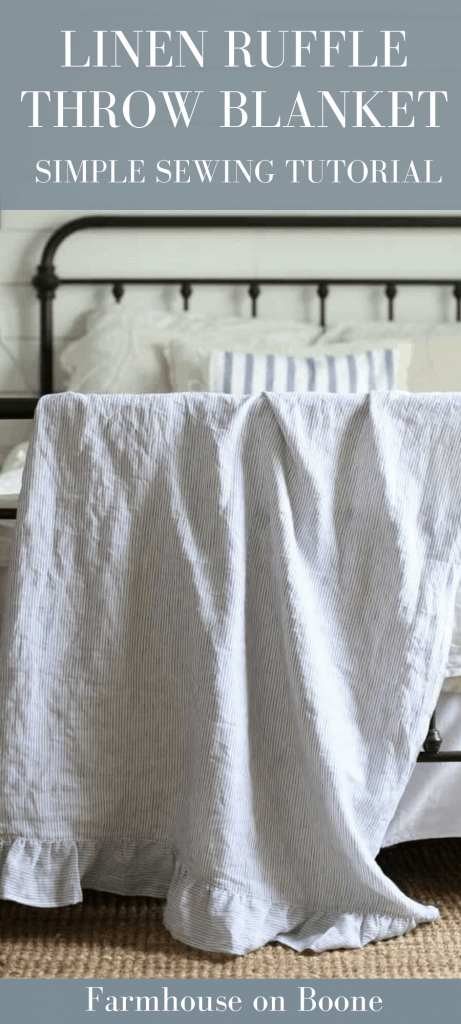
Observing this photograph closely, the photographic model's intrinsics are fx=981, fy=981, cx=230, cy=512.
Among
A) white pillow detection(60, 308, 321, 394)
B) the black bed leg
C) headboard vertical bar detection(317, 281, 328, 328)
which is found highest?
headboard vertical bar detection(317, 281, 328, 328)

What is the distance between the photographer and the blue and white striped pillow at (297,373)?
2119mm

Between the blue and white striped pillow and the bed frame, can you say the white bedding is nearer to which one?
the blue and white striped pillow

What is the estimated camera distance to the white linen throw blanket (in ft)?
3.48

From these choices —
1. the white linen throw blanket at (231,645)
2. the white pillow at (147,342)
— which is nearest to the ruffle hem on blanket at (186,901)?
the white linen throw blanket at (231,645)

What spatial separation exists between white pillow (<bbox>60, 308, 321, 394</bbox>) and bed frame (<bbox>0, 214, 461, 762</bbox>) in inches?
4.6

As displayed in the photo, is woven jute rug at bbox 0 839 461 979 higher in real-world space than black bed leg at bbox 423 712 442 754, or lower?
lower

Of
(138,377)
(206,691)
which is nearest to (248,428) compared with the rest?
(206,691)

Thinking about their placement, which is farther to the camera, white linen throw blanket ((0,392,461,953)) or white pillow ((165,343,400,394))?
white pillow ((165,343,400,394))

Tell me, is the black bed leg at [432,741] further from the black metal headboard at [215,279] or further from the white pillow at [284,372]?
the black metal headboard at [215,279]

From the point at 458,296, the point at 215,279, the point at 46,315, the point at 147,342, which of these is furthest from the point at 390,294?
the point at 46,315

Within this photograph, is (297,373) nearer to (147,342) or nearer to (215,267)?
(147,342)

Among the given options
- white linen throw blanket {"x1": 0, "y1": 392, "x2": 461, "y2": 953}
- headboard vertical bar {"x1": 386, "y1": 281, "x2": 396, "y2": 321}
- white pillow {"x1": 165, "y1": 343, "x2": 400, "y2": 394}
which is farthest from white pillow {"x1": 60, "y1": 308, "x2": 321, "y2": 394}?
white linen throw blanket {"x1": 0, "y1": 392, "x2": 461, "y2": 953}

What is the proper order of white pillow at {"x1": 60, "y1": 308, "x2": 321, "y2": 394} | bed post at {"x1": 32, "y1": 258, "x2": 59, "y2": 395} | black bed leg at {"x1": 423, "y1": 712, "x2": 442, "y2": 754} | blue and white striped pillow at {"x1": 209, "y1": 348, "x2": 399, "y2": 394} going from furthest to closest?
bed post at {"x1": 32, "y1": 258, "x2": 59, "y2": 395} < white pillow at {"x1": 60, "y1": 308, "x2": 321, "y2": 394} < blue and white striped pillow at {"x1": 209, "y1": 348, "x2": 399, "y2": 394} < black bed leg at {"x1": 423, "y1": 712, "x2": 442, "y2": 754}

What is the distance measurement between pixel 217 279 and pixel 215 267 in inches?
1.3
